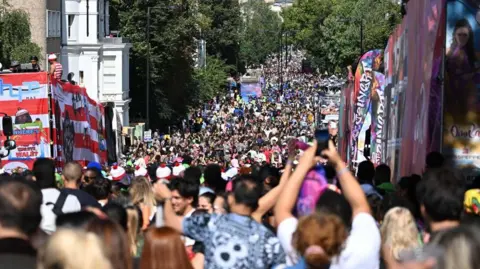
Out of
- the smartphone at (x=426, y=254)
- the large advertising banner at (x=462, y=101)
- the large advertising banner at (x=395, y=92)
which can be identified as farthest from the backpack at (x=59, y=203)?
the large advertising banner at (x=395, y=92)

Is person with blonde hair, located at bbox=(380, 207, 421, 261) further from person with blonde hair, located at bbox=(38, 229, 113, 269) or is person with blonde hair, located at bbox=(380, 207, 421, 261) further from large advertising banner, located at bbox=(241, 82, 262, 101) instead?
large advertising banner, located at bbox=(241, 82, 262, 101)

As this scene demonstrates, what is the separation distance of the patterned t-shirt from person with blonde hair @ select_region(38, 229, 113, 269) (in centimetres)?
215

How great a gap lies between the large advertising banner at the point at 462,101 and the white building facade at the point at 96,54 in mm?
54546

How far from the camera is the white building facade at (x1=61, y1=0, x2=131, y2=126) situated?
7331 centimetres

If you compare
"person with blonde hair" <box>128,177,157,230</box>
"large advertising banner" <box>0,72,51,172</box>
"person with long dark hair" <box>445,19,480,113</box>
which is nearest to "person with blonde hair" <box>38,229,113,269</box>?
"person with blonde hair" <box>128,177,157,230</box>

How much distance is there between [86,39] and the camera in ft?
245

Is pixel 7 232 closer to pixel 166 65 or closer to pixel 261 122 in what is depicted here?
pixel 166 65

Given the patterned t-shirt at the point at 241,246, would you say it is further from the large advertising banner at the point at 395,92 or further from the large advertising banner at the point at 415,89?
the large advertising banner at the point at 395,92

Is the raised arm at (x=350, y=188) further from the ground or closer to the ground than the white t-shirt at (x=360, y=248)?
further from the ground

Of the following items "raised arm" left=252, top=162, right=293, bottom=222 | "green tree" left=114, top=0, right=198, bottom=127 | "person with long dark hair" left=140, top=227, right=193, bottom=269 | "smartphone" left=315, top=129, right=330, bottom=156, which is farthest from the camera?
"green tree" left=114, top=0, right=198, bottom=127

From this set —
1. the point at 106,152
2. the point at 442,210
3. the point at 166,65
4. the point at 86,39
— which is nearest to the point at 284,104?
the point at 166,65

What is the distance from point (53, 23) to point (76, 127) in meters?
42.0

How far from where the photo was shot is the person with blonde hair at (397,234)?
28.7ft

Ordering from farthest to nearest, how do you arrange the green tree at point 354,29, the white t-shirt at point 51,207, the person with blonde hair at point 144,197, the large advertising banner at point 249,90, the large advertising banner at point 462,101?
the large advertising banner at point 249,90, the green tree at point 354,29, the large advertising banner at point 462,101, the person with blonde hair at point 144,197, the white t-shirt at point 51,207
